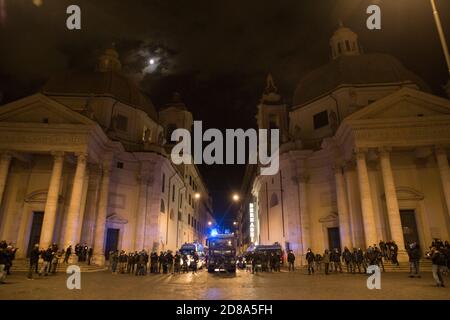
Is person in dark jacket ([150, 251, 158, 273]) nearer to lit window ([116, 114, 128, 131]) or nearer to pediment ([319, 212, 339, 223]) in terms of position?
pediment ([319, 212, 339, 223])

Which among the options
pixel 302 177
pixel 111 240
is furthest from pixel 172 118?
pixel 302 177

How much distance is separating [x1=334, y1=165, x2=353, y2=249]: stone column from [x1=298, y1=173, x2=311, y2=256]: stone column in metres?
3.65

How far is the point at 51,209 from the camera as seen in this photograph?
2223cm

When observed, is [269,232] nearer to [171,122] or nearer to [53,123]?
[171,122]

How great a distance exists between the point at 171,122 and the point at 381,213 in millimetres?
31653

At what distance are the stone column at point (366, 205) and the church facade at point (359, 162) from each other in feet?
0.23

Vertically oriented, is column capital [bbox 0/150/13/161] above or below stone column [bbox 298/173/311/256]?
above

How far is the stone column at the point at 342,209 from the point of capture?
2575 cm

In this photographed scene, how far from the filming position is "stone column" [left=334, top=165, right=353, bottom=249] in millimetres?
25750

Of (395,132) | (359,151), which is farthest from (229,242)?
(395,132)

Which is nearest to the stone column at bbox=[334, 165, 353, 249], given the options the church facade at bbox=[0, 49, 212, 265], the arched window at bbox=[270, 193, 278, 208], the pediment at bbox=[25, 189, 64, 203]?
the arched window at bbox=[270, 193, 278, 208]

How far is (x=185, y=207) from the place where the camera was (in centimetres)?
4853

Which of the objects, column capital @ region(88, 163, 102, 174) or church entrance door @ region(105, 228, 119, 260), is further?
church entrance door @ region(105, 228, 119, 260)
